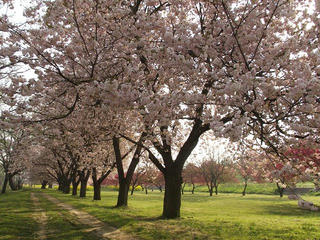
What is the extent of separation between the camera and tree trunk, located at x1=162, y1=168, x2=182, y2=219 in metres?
15.5

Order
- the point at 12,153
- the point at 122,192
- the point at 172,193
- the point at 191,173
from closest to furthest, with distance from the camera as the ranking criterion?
the point at 172,193
the point at 122,192
the point at 12,153
the point at 191,173

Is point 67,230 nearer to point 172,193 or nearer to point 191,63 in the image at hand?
point 172,193

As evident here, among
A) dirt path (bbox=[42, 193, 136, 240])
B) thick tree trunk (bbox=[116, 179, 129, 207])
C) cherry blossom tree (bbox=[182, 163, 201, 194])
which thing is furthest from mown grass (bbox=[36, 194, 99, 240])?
cherry blossom tree (bbox=[182, 163, 201, 194])

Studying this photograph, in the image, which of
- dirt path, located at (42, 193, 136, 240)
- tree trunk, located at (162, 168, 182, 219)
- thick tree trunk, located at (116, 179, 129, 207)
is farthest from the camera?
thick tree trunk, located at (116, 179, 129, 207)

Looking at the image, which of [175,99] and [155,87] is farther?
[155,87]

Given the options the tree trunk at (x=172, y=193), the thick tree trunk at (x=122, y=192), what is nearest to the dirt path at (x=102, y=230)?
the tree trunk at (x=172, y=193)

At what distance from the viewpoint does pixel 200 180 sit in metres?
71.9

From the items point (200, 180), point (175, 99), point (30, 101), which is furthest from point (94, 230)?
point (200, 180)

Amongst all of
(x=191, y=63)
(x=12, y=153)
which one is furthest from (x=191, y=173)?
(x=191, y=63)

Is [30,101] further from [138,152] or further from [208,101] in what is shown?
[138,152]

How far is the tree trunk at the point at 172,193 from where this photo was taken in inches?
609

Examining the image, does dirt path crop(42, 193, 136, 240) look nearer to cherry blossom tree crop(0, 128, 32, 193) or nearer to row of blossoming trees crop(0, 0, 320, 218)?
row of blossoming trees crop(0, 0, 320, 218)

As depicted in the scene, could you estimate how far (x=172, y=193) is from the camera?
15492 millimetres

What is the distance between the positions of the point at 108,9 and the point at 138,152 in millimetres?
12813
